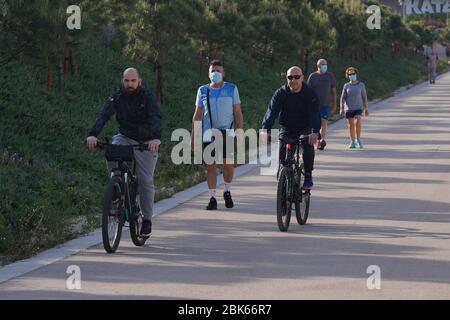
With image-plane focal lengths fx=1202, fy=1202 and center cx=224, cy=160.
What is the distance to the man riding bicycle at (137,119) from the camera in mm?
11891

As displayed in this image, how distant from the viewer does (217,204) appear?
1549cm

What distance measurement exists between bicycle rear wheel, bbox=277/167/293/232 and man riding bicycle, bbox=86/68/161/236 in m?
1.55

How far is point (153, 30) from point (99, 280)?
18.1 meters

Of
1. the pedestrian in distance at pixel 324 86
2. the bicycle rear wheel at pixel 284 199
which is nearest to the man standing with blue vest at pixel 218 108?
the bicycle rear wheel at pixel 284 199

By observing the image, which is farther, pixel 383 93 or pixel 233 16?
pixel 383 93

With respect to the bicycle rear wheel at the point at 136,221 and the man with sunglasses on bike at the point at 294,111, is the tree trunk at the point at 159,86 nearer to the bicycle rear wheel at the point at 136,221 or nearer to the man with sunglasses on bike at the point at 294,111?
the man with sunglasses on bike at the point at 294,111

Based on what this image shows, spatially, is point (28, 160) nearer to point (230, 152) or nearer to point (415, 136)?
point (230, 152)

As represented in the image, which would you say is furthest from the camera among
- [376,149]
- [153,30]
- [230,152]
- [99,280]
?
[153,30]

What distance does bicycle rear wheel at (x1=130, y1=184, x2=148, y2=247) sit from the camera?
11914 millimetres

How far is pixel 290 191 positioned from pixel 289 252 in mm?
1732

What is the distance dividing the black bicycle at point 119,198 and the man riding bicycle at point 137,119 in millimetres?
136

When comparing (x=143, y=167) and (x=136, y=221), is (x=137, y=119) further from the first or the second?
(x=136, y=221)

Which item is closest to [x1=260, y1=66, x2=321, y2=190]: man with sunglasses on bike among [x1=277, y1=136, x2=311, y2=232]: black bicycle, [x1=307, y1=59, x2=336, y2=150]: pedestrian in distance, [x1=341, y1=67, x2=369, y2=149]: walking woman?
[x1=277, y1=136, x2=311, y2=232]: black bicycle
